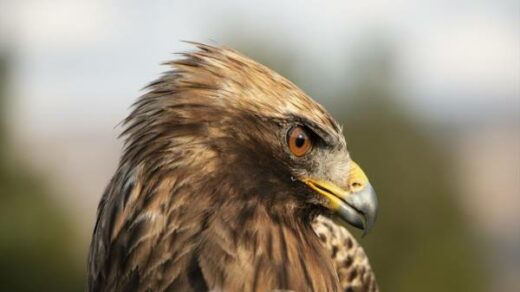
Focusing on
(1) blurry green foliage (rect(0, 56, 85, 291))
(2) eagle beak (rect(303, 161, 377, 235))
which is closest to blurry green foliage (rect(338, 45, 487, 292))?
(1) blurry green foliage (rect(0, 56, 85, 291))

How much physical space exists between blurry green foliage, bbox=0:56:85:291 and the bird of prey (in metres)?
18.7

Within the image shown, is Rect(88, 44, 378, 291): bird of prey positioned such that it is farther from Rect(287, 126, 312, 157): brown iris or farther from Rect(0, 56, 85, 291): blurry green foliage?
Rect(0, 56, 85, 291): blurry green foliage

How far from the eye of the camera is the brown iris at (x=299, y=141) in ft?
15.0

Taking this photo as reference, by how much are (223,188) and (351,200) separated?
2.17 ft

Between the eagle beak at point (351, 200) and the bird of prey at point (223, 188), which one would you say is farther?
the eagle beak at point (351, 200)

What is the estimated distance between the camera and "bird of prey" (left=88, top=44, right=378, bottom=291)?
14.0ft

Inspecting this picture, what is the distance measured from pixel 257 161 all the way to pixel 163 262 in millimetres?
660

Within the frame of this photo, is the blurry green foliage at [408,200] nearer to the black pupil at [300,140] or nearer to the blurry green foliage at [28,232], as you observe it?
the blurry green foliage at [28,232]

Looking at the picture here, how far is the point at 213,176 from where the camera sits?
14.4ft

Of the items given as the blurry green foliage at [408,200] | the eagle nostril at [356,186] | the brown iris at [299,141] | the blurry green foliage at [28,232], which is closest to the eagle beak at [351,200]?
the eagle nostril at [356,186]

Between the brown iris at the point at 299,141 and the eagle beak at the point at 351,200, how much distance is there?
15cm

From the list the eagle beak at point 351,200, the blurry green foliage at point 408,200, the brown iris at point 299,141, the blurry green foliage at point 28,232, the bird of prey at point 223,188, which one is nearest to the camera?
the bird of prey at point 223,188

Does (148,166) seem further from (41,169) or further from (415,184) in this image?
(415,184)

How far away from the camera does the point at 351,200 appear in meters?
4.72
